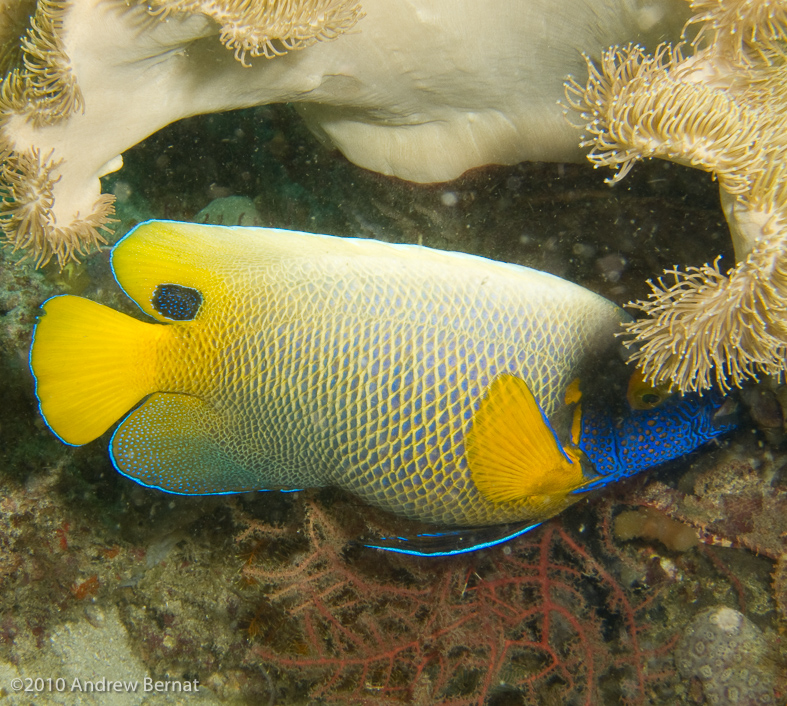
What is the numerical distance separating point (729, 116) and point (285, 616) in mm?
3264

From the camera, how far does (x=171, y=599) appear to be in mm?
3643

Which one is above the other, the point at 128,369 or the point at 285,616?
the point at 128,369

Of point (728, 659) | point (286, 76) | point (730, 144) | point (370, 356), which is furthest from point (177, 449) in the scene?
point (728, 659)

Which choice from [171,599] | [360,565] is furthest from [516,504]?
[171,599]

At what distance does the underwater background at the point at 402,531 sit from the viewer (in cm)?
228

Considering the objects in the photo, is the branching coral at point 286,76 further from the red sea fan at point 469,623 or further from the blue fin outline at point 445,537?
the red sea fan at point 469,623

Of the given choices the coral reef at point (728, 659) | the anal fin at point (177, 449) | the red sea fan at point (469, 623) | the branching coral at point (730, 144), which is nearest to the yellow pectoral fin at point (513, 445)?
the branching coral at point (730, 144)

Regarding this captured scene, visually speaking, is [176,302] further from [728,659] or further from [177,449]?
[728,659]

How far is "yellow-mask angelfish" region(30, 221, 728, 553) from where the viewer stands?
1722 mm

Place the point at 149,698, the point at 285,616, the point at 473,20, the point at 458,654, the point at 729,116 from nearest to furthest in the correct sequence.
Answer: the point at 729,116 < the point at 473,20 < the point at 458,654 < the point at 285,616 < the point at 149,698

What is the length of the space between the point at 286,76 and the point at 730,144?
5.63ft

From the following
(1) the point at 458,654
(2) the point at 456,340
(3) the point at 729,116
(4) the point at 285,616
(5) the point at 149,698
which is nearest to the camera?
(3) the point at 729,116

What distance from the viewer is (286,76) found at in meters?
2.06

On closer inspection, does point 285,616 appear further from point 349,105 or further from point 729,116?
point 729,116
